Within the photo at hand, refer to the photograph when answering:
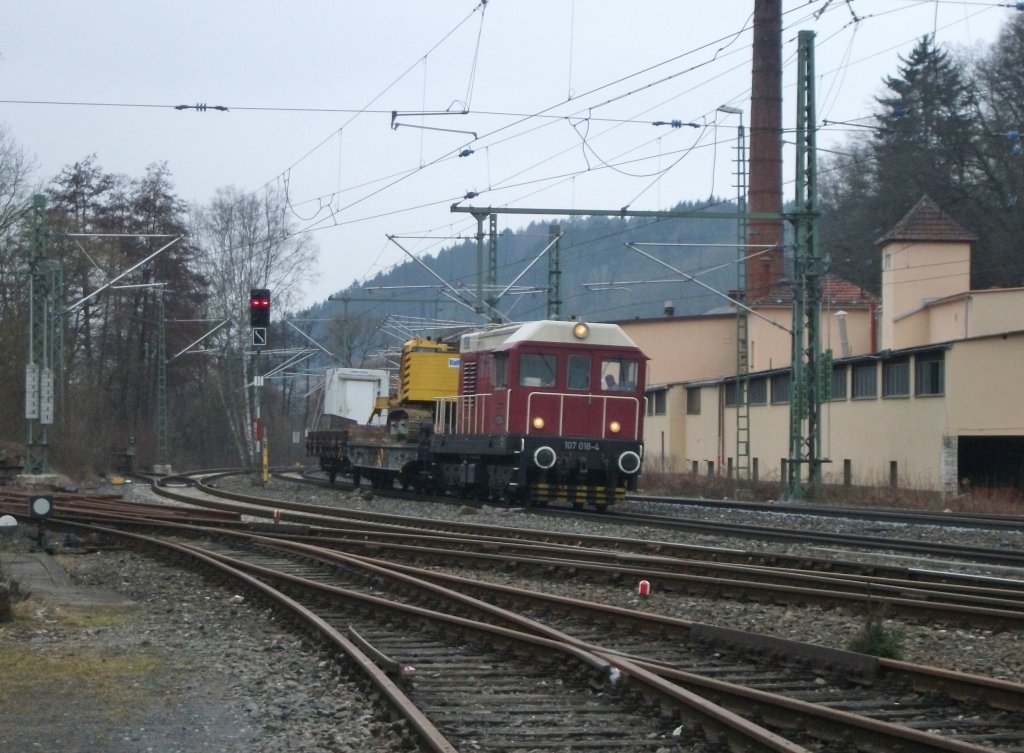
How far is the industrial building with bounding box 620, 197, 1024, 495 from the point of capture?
3302 cm

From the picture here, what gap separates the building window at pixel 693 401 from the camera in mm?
50006

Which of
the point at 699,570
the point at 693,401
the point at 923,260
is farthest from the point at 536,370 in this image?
the point at 923,260

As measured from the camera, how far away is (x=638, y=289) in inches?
3947

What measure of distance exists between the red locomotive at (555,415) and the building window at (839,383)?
17.5 meters

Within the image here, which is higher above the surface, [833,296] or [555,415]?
[833,296]

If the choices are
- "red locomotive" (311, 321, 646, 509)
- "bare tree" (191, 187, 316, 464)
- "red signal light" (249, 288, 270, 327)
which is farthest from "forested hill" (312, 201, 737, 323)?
"red locomotive" (311, 321, 646, 509)

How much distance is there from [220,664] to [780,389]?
1429 inches

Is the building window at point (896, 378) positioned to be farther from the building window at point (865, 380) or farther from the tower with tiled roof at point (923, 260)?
the tower with tiled roof at point (923, 260)

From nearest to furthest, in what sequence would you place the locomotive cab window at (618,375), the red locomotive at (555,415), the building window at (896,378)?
the red locomotive at (555,415) → the locomotive cab window at (618,375) → the building window at (896,378)

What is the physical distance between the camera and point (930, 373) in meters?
34.4

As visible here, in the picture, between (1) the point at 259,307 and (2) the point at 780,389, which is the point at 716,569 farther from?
(2) the point at 780,389

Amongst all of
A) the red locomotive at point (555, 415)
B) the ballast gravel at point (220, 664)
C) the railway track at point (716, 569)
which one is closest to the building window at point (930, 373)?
the red locomotive at point (555, 415)

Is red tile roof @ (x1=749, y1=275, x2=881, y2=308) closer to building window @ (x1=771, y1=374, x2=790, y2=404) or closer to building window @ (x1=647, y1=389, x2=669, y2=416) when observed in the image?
building window @ (x1=647, y1=389, x2=669, y2=416)

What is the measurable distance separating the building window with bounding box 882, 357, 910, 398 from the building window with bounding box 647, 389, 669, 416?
1585 cm
